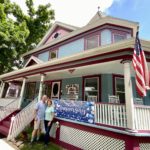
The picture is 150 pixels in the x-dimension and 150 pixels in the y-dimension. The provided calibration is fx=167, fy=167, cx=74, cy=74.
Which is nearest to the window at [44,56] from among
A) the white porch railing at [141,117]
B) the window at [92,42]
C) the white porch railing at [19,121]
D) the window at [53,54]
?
the window at [53,54]

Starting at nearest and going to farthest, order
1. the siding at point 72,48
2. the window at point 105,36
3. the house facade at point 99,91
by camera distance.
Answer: the house facade at point 99,91 → the window at point 105,36 → the siding at point 72,48

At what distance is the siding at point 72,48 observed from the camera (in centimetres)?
1397

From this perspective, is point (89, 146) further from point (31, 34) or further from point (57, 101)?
point (31, 34)

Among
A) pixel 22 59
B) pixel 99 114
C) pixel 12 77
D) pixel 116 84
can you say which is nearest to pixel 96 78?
pixel 116 84

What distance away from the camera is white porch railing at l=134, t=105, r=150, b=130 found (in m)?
5.62

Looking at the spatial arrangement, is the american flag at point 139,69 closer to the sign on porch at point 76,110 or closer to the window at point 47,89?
the sign on porch at point 76,110

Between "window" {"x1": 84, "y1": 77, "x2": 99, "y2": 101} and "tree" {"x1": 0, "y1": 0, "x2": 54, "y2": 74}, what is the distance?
41.2ft

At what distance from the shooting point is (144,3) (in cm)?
794

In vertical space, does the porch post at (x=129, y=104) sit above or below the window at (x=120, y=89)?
below

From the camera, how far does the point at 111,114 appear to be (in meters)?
6.51

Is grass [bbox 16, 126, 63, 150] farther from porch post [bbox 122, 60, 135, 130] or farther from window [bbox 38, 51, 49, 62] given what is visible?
window [bbox 38, 51, 49, 62]

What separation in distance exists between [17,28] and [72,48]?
964cm

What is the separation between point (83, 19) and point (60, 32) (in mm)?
4769

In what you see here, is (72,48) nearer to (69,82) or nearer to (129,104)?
(69,82)
